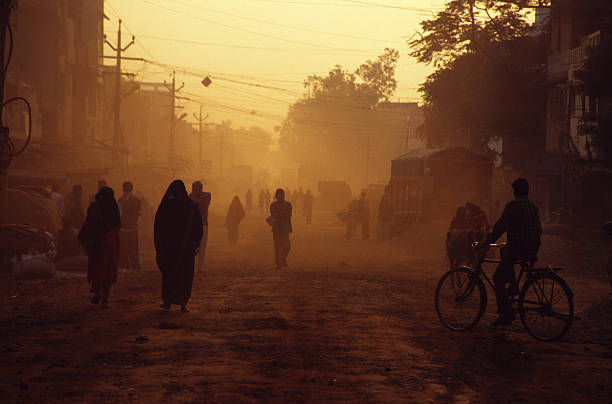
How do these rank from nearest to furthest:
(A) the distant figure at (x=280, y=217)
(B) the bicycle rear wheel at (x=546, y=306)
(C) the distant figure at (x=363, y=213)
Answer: (B) the bicycle rear wheel at (x=546, y=306) → (A) the distant figure at (x=280, y=217) → (C) the distant figure at (x=363, y=213)

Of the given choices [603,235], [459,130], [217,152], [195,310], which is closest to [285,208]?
[195,310]

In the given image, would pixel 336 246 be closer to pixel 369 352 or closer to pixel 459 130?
pixel 369 352

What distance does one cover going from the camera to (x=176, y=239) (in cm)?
1111

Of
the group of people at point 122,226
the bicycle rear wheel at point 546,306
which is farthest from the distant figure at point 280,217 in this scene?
the bicycle rear wheel at point 546,306

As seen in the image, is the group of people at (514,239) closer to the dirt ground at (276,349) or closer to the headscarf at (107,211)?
the dirt ground at (276,349)

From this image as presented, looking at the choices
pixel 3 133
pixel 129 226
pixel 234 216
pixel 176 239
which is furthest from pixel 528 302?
pixel 234 216

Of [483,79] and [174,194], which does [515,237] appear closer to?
[174,194]

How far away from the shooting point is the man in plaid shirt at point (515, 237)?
30.4 feet

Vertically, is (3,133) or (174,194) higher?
(3,133)

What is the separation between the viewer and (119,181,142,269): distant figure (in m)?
16.6

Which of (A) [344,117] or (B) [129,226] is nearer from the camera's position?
(B) [129,226]

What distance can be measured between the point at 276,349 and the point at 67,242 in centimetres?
947

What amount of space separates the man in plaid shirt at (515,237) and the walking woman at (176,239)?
14.0 feet

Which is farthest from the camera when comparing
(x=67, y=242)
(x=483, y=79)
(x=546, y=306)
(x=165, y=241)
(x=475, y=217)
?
(x=483, y=79)
